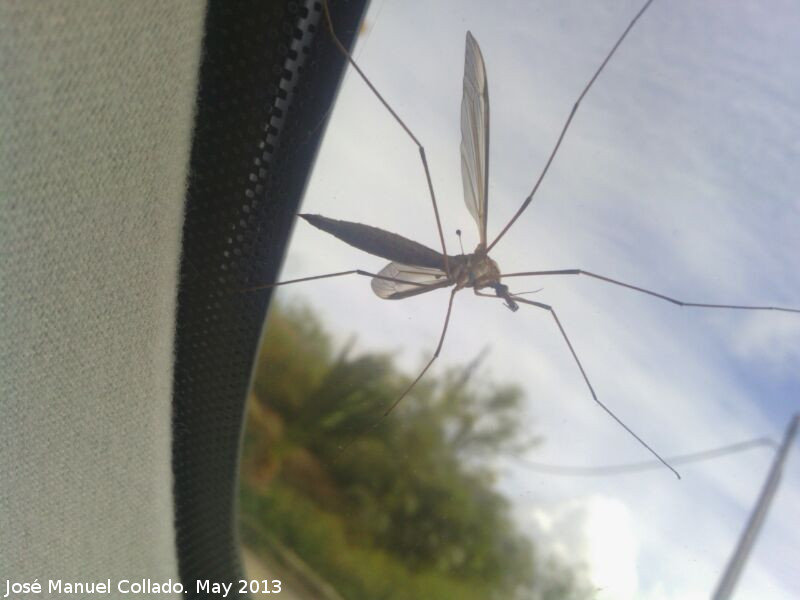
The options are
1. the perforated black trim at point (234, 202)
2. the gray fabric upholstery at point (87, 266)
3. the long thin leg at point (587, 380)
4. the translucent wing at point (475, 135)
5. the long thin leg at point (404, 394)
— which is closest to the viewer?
the gray fabric upholstery at point (87, 266)

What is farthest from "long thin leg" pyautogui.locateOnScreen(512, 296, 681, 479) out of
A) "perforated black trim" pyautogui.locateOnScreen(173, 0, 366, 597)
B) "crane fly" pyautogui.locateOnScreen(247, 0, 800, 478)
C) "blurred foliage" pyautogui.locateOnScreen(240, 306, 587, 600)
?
"perforated black trim" pyautogui.locateOnScreen(173, 0, 366, 597)

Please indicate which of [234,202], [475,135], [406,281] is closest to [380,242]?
[406,281]

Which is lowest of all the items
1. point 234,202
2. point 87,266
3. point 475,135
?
point 87,266

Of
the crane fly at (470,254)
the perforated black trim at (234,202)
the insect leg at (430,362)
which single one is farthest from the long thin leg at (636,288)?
the perforated black trim at (234,202)

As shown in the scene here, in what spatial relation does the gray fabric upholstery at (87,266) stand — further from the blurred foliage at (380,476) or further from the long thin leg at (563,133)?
the long thin leg at (563,133)

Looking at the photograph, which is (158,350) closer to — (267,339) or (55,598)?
(267,339)

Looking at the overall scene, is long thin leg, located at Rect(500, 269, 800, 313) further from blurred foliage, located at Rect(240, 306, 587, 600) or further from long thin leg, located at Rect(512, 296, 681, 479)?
blurred foliage, located at Rect(240, 306, 587, 600)

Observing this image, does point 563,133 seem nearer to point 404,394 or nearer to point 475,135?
point 475,135
